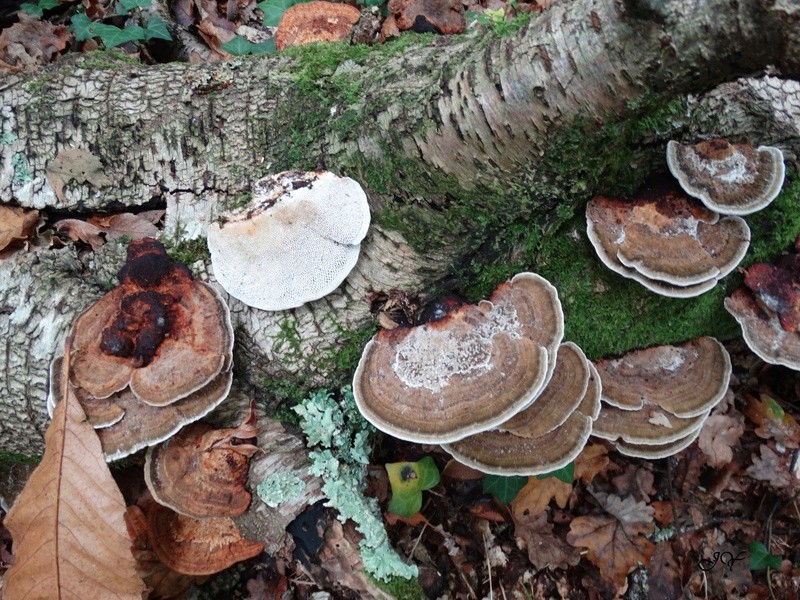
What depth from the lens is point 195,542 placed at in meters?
2.91

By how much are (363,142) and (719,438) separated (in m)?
3.85

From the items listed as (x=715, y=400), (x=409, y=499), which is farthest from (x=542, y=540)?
(x=715, y=400)

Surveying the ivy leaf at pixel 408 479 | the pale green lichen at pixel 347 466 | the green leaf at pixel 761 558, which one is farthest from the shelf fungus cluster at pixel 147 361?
the green leaf at pixel 761 558

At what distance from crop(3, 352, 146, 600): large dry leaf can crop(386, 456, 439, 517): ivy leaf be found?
1.46 metres

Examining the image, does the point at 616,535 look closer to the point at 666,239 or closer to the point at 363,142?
the point at 666,239

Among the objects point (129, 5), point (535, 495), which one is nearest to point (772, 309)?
point (535, 495)

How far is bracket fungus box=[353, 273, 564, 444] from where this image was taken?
8.61 ft

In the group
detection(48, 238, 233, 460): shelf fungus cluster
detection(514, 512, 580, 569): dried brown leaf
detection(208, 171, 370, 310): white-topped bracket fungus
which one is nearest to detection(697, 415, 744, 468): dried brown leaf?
detection(514, 512, 580, 569): dried brown leaf

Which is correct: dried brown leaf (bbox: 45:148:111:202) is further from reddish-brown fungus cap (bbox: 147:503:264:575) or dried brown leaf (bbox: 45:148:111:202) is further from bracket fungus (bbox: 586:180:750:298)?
bracket fungus (bbox: 586:180:750:298)

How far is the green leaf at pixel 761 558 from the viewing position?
13.6ft

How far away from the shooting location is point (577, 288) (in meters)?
3.15

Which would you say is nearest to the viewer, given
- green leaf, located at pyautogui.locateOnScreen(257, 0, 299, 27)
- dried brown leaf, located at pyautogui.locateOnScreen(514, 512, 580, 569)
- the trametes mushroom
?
the trametes mushroom

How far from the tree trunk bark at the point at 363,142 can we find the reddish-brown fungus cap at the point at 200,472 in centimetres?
39

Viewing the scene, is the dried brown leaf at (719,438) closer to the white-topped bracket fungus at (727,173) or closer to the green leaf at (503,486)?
the green leaf at (503,486)
